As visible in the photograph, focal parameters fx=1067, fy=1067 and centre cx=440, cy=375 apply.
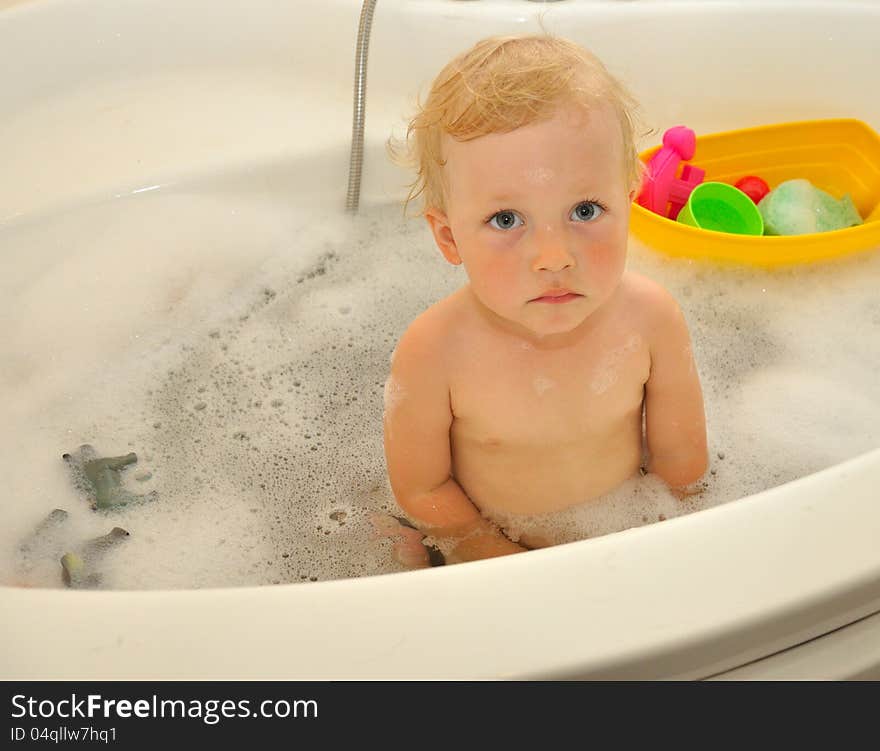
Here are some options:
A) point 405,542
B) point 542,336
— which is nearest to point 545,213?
point 542,336

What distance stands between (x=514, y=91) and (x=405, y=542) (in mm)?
467

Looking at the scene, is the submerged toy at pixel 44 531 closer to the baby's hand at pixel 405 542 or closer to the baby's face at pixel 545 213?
the baby's hand at pixel 405 542

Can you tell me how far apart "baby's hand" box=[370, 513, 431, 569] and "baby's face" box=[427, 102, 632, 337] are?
29 cm

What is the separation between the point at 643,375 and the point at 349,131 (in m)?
0.65

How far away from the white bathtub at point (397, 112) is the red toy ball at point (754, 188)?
0.42 feet

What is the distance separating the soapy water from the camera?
1059 millimetres

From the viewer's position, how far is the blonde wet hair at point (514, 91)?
2.55 ft

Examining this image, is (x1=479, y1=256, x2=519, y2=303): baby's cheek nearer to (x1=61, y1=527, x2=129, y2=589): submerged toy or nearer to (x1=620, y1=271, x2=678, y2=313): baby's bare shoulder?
Result: (x1=620, y1=271, x2=678, y2=313): baby's bare shoulder

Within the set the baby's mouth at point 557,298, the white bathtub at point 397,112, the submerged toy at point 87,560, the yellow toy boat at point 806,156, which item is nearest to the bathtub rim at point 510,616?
the white bathtub at point 397,112

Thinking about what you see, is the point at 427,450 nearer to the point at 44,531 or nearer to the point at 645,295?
the point at 645,295

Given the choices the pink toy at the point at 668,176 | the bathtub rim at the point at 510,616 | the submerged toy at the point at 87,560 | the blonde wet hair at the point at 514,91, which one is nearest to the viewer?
the bathtub rim at the point at 510,616

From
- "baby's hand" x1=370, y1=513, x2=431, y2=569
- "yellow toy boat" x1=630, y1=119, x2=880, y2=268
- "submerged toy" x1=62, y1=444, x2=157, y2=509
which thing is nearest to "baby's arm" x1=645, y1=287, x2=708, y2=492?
"baby's hand" x1=370, y1=513, x2=431, y2=569

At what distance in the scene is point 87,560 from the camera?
3.39 feet
